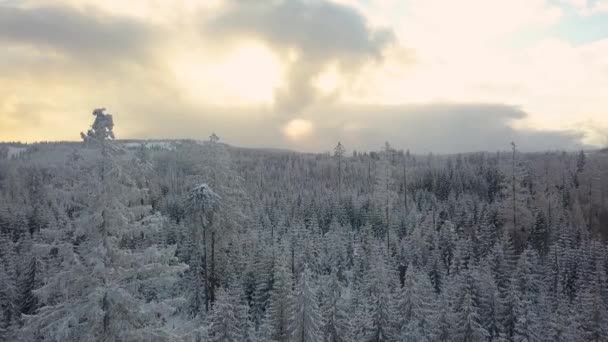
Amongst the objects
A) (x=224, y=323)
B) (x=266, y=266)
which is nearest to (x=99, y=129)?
(x=224, y=323)

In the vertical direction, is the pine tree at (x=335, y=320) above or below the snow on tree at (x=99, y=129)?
below

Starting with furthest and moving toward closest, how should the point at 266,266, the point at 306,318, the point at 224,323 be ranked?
the point at 266,266 → the point at 224,323 → the point at 306,318

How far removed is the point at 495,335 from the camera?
124ft

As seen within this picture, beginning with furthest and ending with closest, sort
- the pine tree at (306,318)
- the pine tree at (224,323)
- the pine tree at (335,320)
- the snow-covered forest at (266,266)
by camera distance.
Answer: the pine tree at (335,320), the pine tree at (224,323), the pine tree at (306,318), the snow-covered forest at (266,266)

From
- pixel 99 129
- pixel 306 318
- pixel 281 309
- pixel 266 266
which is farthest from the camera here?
pixel 266 266

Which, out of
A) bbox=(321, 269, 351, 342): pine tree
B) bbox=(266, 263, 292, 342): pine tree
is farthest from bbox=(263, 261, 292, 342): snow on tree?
bbox=(321, 269, 351, 342): pine tree

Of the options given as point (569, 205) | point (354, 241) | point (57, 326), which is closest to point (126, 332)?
point (57, 326)

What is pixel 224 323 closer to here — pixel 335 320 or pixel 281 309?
pixel 281 309

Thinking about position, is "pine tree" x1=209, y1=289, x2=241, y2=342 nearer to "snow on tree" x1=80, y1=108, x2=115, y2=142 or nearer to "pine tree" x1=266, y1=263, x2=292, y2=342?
"pine tree" x1=266, y1=263, x2=292, y2=342

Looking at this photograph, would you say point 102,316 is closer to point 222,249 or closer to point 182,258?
point 222,249

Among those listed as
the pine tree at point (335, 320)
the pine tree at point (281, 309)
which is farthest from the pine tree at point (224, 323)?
the pine tree at point (335, 320)

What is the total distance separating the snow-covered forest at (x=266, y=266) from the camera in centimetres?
1131

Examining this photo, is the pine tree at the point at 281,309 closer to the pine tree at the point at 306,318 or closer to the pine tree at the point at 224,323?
the pine tree at the point at 306,318

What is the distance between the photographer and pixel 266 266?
159 ft
